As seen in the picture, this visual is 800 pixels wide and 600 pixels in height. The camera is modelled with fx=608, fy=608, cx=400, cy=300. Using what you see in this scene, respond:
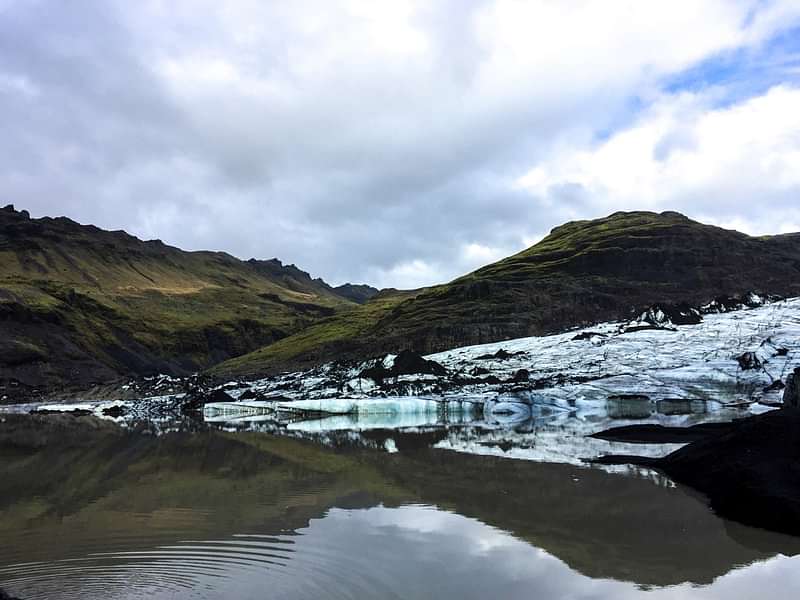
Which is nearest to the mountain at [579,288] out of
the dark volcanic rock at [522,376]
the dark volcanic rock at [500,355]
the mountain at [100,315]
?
the dark volcanic rock at [500,355]

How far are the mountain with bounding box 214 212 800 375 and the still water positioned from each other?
58746 millimetres

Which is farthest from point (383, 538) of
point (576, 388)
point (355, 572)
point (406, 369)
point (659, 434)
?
point (406, 369)

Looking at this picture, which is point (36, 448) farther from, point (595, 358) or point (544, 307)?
point (544, 307)

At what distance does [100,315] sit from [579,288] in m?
90.1

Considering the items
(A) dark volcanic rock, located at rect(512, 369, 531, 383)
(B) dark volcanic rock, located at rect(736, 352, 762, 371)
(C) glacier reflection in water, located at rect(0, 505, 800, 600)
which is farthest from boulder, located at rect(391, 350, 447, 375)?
(C) glacier reflection in water, located at rect(0, 505, 800, 600)

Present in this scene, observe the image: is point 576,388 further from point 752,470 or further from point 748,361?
point 752,470

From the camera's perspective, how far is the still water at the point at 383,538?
7746mm

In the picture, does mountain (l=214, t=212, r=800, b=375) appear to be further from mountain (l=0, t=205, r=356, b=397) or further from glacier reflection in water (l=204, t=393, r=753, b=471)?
glacier reflection in water (l=204, t=393, r=753, b=471)

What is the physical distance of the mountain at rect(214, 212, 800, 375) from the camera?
3031 inches

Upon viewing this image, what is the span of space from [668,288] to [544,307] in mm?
17059

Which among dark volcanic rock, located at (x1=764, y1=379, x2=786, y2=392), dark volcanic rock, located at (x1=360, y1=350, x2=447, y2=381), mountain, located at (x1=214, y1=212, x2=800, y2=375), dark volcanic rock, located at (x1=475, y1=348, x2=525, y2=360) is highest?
mountain, located at (x1=214, y1=212, x2=800, y2=375)

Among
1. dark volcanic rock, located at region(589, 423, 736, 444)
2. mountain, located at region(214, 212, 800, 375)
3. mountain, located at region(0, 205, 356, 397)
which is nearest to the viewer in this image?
dark volcanic rock, located at region(589, 423, 736, 444)

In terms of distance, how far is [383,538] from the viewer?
392 inches

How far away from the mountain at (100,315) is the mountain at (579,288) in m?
20.4
